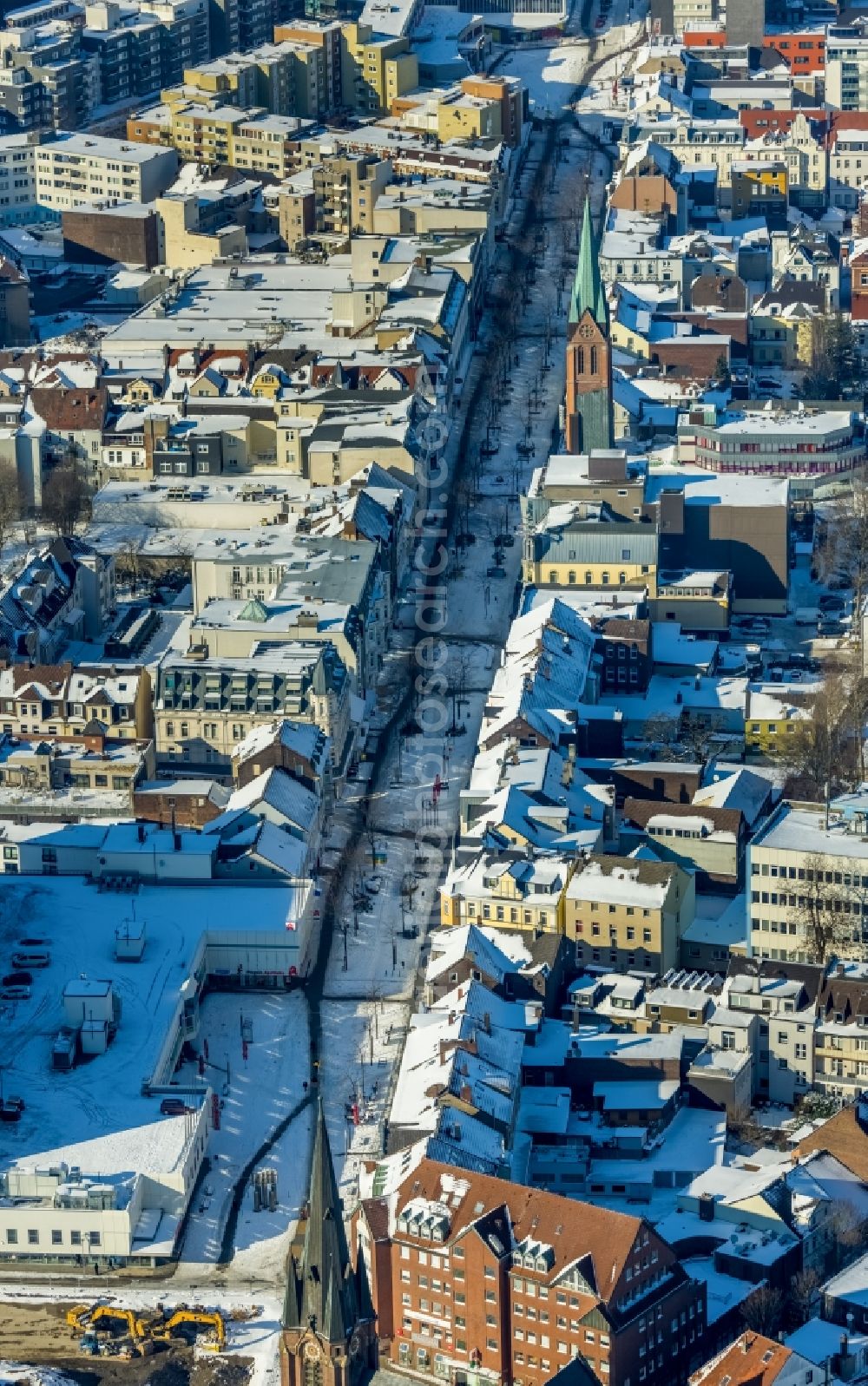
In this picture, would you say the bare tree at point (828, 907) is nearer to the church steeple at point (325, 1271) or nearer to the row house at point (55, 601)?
the church steeple at point (325, 1271)

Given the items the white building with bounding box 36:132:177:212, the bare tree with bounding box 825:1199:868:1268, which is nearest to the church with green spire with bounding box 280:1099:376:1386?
the bare tree with bounding box 825:1199:868:1268

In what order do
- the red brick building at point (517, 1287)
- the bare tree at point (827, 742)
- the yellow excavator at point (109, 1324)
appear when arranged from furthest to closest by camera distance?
the bare tree at point (827, 742) < the yellow excavator at point (109, 1324) < the red brick building at point (517, 1287)

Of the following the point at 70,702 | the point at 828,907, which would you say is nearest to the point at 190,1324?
the point at 828,907

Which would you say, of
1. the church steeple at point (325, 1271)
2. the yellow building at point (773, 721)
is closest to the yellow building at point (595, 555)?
the yellow building at point (773, 721)

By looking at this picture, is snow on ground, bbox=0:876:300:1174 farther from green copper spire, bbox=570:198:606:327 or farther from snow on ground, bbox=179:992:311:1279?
green copper spire, bbox=570:198:606:327

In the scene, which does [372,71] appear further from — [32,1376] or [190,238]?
[32,1376]

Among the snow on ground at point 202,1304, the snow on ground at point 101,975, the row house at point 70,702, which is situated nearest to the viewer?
the snow on ground at point 202,1304
